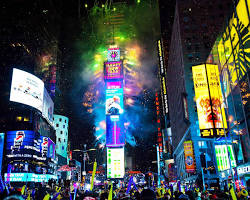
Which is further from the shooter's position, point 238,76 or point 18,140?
point 18,140

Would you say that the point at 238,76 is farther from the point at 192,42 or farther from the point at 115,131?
the point at 115,131

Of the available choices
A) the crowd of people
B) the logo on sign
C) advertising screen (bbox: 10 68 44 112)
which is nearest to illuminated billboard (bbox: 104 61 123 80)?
advertising screen (bbox: 10 68 44 112)

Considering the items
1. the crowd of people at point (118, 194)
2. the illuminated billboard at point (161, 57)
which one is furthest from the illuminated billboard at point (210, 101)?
the illuminated billboard at point (161, 57)

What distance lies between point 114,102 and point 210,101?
47046 mm

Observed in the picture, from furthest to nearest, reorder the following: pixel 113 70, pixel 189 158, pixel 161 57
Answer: pixel 161 57
pixel 113 70
pixel 189 158

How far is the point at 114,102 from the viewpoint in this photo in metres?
75.4

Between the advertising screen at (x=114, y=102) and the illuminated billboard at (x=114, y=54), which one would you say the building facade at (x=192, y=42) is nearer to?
the advertising screen at (x=114, y=102)

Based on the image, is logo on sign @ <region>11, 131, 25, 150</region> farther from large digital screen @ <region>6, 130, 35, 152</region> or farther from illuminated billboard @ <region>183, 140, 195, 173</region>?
illuminated billboard @ <region>183, 140, 195, 173</region>

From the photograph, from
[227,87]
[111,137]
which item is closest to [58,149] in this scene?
[111,137]

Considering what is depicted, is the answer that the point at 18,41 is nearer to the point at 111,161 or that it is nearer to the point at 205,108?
the point at 111,161

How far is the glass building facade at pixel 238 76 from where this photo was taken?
19453mm

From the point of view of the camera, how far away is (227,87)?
24328 mm

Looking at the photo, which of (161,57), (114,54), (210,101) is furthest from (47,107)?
(210,101)

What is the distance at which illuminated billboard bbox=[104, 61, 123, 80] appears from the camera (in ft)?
248
